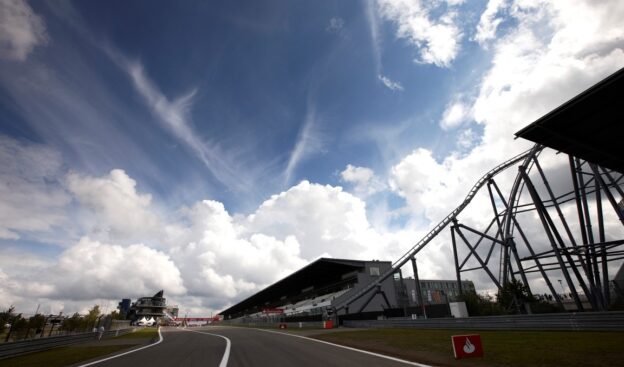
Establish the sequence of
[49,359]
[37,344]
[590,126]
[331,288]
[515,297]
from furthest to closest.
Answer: [331,288] < [515,297] < [590,126] < [37,344] < [49,359]

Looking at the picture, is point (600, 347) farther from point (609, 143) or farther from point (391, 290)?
point (391, 290)

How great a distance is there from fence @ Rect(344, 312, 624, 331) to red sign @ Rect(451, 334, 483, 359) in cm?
813

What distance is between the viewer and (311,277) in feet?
236

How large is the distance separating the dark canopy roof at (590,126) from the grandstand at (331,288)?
93.1 ft

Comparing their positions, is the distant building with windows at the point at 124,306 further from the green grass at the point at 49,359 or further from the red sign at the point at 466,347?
the red sign at the point at 466,347

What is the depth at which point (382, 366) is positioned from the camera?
8391mm

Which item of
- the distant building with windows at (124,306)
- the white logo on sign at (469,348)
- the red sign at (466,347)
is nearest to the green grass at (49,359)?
the red sign at (466,347)

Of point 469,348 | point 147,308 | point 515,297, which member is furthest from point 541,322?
point 147,308

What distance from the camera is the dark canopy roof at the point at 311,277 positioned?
57.7m

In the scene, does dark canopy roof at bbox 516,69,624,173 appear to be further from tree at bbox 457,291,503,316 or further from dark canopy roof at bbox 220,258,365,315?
dark canopy roof at bbox 220,258,365,315

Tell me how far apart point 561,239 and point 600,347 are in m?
23.2

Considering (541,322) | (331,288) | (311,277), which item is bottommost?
(541,322)

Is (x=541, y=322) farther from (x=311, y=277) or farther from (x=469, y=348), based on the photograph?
(x=311, y=277)

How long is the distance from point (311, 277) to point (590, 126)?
60.7 m
